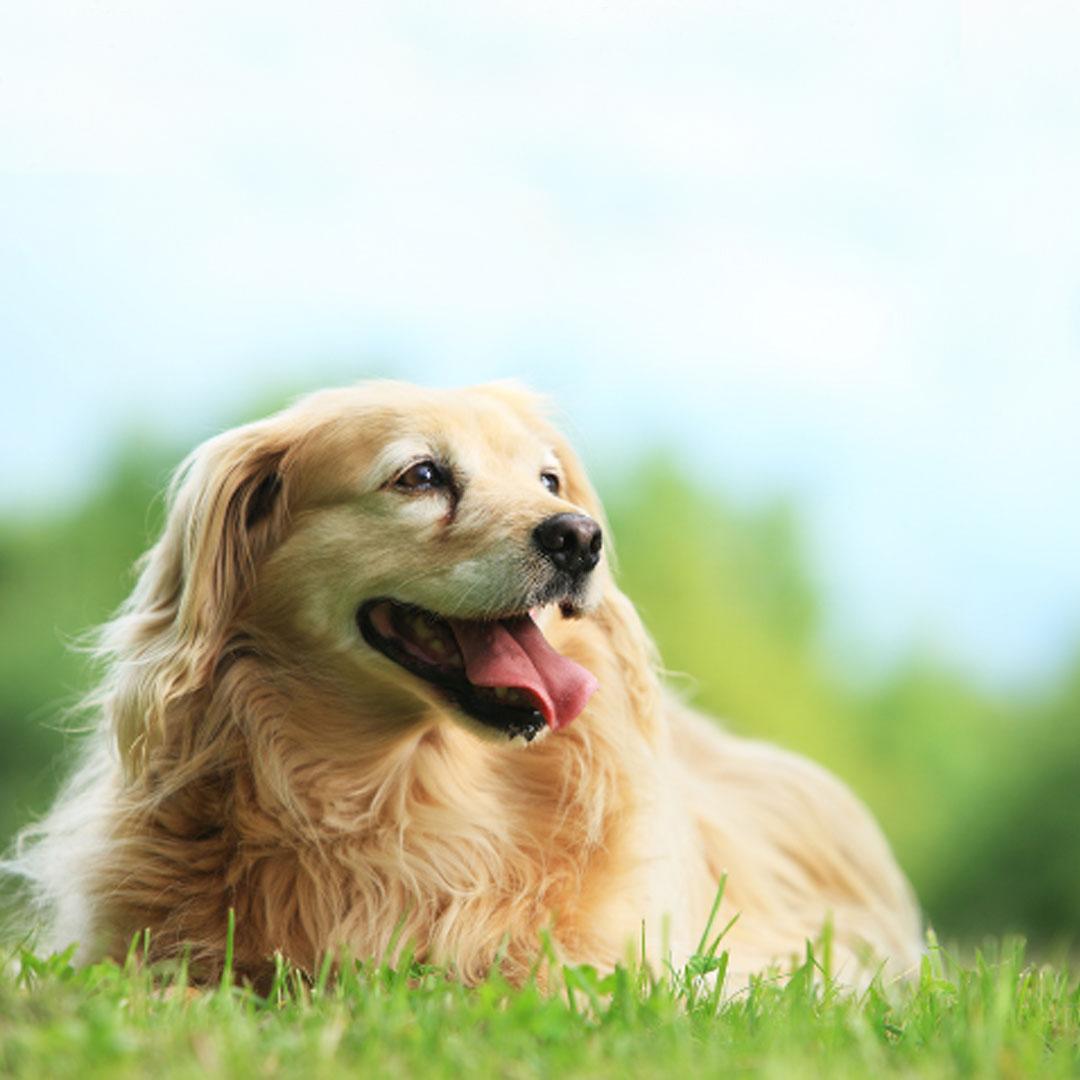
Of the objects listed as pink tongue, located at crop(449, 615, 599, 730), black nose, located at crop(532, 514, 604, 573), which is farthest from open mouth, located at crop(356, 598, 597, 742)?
black nose, located at crop(532, 514, 604, 573)

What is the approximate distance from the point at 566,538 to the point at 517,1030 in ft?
4.27

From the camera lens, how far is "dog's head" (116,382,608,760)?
3.30m

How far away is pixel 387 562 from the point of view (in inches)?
133

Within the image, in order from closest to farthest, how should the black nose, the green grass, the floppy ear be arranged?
the green grass < the black nose < the floppy ear

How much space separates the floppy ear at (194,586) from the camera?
3.45 meters

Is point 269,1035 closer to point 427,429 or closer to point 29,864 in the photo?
point 427,429

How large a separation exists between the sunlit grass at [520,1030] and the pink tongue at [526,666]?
2.18 feet

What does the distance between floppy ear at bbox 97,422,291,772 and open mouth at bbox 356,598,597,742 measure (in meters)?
0.38

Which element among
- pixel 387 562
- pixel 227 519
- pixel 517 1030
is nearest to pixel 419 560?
pixel 387 562

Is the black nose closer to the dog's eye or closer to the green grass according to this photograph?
the dog's eye

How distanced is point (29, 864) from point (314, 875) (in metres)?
1.22

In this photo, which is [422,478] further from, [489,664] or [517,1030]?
[517,1030]

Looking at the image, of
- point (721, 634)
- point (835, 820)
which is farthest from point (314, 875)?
point (721, 634)

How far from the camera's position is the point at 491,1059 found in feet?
6.76
